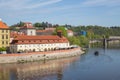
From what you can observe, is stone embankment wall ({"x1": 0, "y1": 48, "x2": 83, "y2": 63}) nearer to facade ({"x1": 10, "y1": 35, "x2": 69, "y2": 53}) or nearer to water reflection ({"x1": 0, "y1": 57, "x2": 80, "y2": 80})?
water reflection ({"x1": 0, "y1": 57, "x2": 80, "y2": 80})

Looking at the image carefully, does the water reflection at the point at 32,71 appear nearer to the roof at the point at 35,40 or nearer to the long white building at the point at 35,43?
the long white building at the point at 35,43

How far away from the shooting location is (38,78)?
48.2 metres

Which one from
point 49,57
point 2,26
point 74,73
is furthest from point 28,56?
point 74,73

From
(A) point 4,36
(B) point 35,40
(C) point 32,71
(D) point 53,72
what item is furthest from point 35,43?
(D) point 53,72

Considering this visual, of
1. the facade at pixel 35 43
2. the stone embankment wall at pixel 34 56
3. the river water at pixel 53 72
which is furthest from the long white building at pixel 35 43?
the river water at pixel 53 72

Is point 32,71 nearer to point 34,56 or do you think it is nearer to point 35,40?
point 34,56

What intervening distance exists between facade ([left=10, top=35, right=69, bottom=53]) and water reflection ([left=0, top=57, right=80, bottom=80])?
11.7 m

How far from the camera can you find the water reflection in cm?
4909

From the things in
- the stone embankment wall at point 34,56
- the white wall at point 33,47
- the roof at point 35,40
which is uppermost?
the roof at point 35,40

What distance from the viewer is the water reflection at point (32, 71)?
161 ft

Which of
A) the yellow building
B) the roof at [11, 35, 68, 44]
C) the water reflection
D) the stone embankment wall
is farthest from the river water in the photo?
the yellow building

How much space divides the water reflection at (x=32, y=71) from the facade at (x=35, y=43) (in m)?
11.7

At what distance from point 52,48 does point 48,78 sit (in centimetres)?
3652

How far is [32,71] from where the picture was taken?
5534 cm
